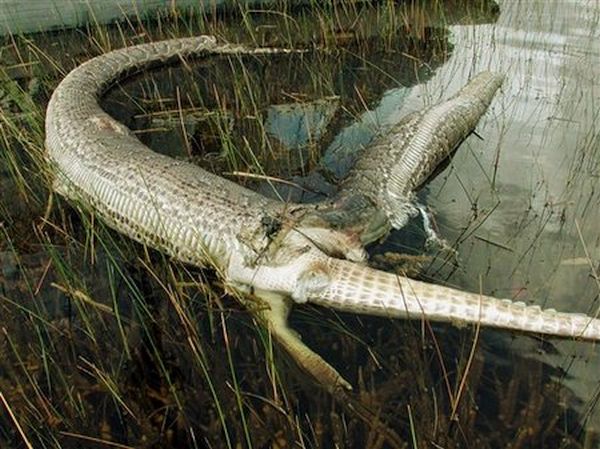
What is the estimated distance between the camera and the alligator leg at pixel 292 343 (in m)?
2.76

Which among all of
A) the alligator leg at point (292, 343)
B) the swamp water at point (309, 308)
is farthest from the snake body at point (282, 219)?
the swamp water at point (309, 308)

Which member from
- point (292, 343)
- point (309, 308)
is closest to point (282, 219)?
point (309, 308)

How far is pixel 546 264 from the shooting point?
3.56m

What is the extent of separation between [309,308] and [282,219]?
452 mm

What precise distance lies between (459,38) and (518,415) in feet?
16.7

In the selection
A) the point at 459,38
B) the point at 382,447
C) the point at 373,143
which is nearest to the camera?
the point at 382,447

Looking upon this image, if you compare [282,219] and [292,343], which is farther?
[282,219]

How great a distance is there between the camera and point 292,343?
2951 millimetres

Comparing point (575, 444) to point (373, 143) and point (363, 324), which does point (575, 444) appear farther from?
point (373, 143)

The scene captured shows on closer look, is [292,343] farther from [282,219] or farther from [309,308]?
[282,219]

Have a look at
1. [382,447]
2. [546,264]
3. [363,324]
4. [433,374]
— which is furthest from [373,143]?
[382,447]

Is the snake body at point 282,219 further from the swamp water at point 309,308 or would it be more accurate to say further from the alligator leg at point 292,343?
the swamp water at point 309,308

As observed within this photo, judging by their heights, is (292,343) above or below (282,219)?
below

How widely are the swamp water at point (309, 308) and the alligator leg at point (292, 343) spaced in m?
0.05
